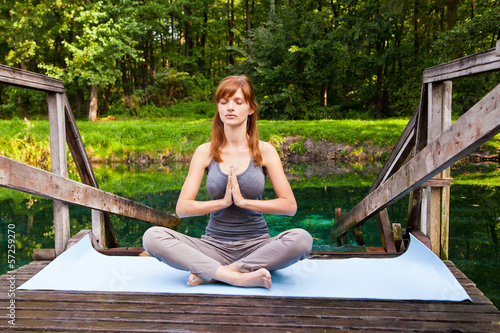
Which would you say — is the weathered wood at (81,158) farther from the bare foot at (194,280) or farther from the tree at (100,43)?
the tree at (100,43)

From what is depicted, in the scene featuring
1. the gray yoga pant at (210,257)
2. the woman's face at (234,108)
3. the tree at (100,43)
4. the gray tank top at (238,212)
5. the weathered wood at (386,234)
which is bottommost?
the weathered wood at (386,234)

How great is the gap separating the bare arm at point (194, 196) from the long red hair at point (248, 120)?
0.28ft

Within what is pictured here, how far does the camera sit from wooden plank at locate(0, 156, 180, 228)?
2683 millimetres

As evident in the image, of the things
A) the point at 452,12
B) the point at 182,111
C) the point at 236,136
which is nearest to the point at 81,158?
the point at 236,136

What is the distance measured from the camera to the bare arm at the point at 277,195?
2.71 m

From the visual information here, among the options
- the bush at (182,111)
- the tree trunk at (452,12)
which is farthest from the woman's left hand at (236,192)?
the bush at (182,111)

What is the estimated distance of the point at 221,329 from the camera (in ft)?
6.63

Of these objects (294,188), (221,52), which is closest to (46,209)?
(294,188)

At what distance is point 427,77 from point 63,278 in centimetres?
300

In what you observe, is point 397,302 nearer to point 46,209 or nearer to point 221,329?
point 221,329

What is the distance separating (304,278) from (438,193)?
1.29m

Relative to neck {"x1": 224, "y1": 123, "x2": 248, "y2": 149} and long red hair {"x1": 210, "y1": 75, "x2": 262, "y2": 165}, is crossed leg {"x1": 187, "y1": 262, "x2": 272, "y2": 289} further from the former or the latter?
neck {"x1": 224, "y1": 123, "x2": 248, "y2": 149}

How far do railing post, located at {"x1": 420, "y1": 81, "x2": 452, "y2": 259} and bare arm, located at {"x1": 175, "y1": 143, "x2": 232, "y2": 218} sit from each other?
5.40ft

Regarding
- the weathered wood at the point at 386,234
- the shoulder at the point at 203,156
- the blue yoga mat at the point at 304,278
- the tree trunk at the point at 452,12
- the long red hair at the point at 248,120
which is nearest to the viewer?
the blue yoga mat at the point at 304,278
